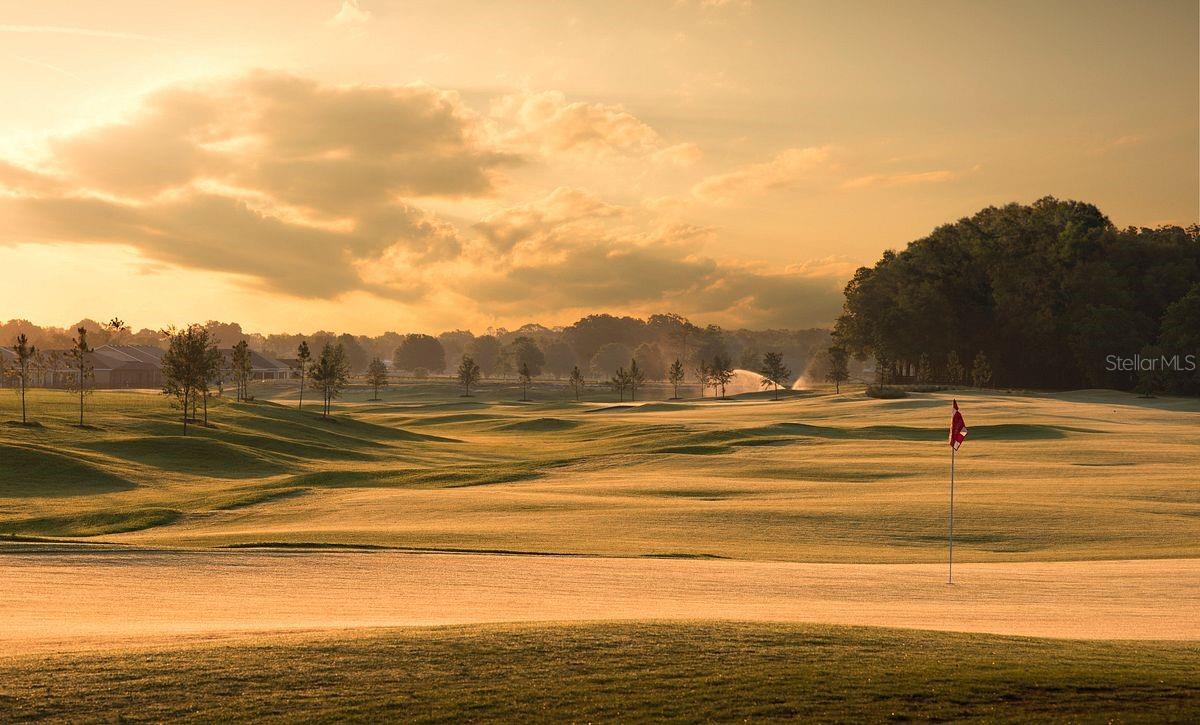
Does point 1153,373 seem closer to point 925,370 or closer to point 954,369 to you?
point 954,369

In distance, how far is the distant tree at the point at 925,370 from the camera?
458 feet

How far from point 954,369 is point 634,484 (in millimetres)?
96077

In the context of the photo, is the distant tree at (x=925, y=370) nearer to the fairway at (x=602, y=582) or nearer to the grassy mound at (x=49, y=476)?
the fairway at (x=602, y=582)

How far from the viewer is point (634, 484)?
47.2m

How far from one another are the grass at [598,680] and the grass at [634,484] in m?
14.8

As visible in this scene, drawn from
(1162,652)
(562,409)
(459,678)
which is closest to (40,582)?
(459,678)

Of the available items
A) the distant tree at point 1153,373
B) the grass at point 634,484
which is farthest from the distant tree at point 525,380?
A: the distant tree at point 1153,373

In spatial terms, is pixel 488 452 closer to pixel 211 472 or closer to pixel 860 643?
pixel 211 472

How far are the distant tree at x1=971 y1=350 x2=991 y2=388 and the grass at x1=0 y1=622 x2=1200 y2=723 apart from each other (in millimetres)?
120006

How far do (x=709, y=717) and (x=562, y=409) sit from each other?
12295 cm

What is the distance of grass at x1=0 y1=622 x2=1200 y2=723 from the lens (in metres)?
11.4

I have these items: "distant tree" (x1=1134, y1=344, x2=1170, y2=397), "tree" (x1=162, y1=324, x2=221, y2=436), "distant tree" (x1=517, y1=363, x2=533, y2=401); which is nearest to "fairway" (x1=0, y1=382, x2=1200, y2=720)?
"tree" (x1=162, y1=324, x2=221, y2=436)

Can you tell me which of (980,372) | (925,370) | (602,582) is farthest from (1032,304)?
(602,582)

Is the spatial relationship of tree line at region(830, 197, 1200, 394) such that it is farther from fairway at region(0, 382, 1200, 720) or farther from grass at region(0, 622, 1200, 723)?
grass at region(0, 622, 1200, 723)
